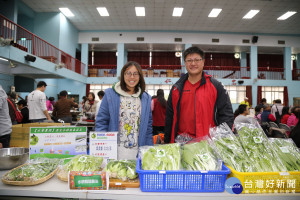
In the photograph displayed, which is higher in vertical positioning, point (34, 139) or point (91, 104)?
point (91, 104)

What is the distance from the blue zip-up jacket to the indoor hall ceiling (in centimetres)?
888

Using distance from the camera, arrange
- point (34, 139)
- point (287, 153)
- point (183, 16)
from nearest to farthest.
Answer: point (287, 153), point (34, 139), point (183, 16)

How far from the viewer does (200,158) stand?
3.59 feet

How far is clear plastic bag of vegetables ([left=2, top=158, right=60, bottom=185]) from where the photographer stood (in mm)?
1049

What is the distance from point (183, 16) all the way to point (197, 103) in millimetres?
10158

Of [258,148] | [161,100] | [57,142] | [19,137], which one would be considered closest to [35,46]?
[161,100]

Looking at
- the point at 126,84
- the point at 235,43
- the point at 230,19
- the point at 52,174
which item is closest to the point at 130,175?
the point at 52,174

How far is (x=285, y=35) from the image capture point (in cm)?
1292

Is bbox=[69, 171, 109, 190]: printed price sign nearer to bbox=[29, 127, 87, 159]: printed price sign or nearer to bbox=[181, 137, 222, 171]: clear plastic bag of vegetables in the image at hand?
bbox=[29, 127, 87, 159]: printed price sign

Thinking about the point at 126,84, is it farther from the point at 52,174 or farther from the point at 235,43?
the point at 235,43

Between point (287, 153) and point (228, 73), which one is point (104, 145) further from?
point (228, 73)

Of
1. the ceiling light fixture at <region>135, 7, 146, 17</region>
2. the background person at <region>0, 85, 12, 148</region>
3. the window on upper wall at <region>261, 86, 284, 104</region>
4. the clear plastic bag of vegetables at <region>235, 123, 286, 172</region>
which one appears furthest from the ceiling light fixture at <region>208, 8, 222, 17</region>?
the background person at <region>0, 85, 12, 148</region>

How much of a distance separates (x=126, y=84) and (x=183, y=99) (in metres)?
0.63

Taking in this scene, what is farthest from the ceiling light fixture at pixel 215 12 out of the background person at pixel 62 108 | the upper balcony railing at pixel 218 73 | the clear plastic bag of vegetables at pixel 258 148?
the clear plastic bag of vegetables at pixel 258 148
